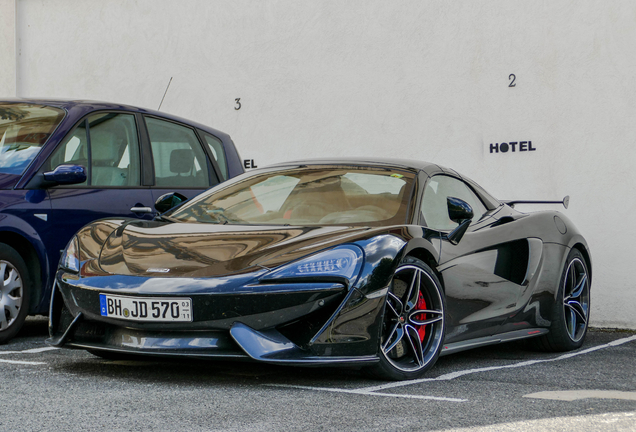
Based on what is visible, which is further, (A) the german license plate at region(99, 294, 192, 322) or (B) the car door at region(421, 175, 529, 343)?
(B) the car door at region(421, 175, 529, 343)

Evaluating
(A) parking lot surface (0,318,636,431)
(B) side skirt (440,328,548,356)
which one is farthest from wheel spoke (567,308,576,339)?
(A) parking lot surface (0,318,636,431)

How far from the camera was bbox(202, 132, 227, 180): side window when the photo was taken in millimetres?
7000

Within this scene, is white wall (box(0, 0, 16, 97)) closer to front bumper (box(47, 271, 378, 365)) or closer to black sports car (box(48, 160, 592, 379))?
black sports car (box(48, 160, 592, 379))

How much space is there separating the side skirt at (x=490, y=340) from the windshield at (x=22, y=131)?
2987 mm

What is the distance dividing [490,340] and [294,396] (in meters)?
1.67

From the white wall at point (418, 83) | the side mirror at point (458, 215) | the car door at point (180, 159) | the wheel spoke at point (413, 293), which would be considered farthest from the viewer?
the white wall at point (418, 83)

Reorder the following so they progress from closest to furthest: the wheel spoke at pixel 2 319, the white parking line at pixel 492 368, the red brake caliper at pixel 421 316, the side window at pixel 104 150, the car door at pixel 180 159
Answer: the white parking line at pixel 492 368 < the red brake caliper at pixel 421 316 < the wheel spoke at pixel 2 319 < the side window at pixel 104 150 < the car door at pixel 180 159

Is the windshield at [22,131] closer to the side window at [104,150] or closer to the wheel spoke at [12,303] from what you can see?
the side window at [104,150]

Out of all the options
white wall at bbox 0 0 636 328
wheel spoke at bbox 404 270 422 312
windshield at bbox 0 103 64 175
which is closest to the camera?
wheel spoke at bbox 404 270 422 312

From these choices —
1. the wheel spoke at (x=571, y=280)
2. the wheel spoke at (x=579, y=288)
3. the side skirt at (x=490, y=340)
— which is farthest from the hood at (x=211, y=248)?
the wheel spoke at (x=579, y=288)

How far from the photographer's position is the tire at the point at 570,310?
18.9 feet

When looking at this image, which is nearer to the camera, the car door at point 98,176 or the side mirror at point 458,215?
the side mirror at point 458,215

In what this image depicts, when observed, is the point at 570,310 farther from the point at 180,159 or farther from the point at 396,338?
the point at 180,159

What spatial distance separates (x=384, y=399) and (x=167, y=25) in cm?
745
